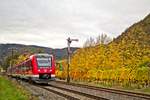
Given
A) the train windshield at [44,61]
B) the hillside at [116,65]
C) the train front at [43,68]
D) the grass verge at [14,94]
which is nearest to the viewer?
the grass verge at [14,94]

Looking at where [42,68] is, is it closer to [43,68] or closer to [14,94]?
[43,68]

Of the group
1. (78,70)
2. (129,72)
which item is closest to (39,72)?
(129,72)

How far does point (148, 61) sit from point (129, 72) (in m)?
3.30

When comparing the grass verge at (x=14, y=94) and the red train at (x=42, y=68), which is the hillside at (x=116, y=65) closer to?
the red train at (x=42, y=68)

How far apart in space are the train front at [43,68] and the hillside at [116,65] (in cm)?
788

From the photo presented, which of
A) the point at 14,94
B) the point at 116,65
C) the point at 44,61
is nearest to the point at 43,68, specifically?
the point at 44,61

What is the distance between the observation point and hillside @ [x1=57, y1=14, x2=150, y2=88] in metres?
43.9

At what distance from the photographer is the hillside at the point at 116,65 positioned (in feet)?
144

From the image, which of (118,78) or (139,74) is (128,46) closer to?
(118,78)

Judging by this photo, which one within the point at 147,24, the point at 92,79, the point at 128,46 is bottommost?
the point at 92,79

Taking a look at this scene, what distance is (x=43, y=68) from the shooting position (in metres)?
44.9

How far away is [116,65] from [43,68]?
11.4m

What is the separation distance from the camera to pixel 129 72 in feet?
147

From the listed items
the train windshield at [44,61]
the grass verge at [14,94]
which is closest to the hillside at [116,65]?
the train windshield at [44,61]
